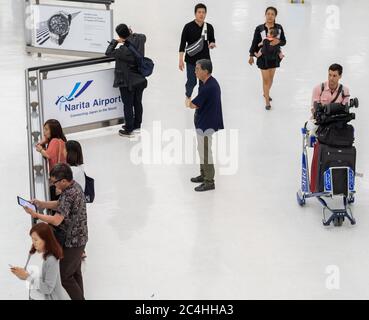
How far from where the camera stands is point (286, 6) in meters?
21.8

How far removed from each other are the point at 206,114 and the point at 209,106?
4.3 inches

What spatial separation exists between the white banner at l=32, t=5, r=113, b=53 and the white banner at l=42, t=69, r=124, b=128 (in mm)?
3807

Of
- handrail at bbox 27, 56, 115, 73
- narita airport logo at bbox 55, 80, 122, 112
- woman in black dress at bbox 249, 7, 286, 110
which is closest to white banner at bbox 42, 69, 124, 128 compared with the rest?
narita airport logo at bbox 55, 80, 122, 112

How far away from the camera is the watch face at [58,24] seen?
1628 cm

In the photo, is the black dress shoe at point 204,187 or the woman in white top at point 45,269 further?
the black dress shoe at point 204,187

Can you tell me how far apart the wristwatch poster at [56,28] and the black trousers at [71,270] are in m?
9.50

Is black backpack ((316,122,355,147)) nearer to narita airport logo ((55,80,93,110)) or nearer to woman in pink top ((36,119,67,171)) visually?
woman in pink top ((36,119,67,171))

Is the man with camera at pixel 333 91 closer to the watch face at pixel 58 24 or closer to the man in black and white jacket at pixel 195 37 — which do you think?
the man in black and white jacket at pixel 195 37

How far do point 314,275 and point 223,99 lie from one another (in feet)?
20.0

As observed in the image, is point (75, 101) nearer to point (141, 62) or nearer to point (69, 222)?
point (141, 62)

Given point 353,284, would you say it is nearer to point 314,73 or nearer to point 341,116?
point 341,116

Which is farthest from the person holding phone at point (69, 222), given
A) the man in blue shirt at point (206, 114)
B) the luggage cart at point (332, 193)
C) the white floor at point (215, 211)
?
the luggage cart at point (332, 193)

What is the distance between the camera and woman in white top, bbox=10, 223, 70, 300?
6469 mm

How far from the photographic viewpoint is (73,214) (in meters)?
7.45
